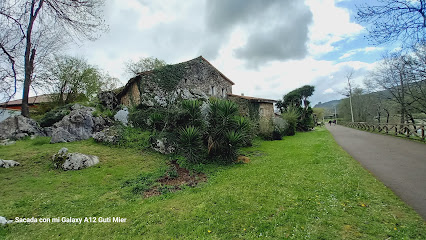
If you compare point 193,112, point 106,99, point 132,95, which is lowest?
point 193,112

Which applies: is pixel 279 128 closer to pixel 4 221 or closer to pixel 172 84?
pixel 172 84

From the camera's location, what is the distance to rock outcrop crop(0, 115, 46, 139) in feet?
33.0

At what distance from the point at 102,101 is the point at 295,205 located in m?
17.0

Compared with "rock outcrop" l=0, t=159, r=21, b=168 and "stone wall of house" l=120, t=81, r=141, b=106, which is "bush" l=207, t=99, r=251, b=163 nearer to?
"rock outcrop" l=0, t=159, r=21, b=168

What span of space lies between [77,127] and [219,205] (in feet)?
34.3

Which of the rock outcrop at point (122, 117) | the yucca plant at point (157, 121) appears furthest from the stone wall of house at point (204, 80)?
the yucca plant at point (157, 121)

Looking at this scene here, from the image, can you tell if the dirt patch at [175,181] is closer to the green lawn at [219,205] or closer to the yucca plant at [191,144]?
the green lawn at [219,205]

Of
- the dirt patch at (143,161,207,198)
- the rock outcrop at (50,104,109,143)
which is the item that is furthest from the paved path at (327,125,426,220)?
the rock outcrop at (50,104,109,143)

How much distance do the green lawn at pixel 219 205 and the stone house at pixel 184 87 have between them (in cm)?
803

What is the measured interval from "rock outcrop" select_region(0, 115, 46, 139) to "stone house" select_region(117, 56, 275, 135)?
20.9 ft

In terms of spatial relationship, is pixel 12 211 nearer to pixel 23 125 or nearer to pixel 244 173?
pixel 244 173

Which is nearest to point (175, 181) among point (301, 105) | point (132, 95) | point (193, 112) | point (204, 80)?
point (193, 112)

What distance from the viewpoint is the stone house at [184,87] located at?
14.0 m

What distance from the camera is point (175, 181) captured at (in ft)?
20.4
